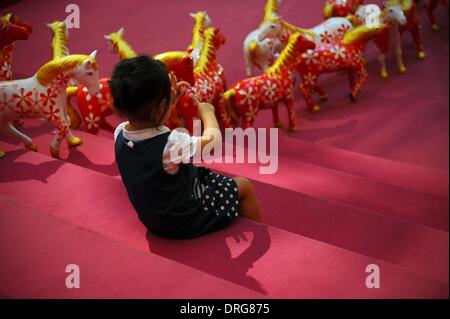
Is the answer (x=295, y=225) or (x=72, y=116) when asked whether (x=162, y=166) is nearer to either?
(x=295, y=225)

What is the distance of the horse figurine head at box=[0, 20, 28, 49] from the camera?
7.85 ft

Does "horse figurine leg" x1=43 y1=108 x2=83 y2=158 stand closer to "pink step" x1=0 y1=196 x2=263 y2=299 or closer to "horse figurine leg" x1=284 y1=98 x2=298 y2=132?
"pink step" x1=0 y1=196 x2=263 y2=299

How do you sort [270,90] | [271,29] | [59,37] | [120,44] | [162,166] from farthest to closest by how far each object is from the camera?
[271,29] → [270,90] → [120,44] → [59,37] → [162,166]

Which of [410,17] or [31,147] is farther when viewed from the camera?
[410,17]

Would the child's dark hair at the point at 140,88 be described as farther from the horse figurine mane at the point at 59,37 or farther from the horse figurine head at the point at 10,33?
the horse figurine mane at the point at 59,37

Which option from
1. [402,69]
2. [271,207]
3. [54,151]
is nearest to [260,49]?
[402,69]

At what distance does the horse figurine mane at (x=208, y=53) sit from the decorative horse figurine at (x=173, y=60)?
0.32 metres

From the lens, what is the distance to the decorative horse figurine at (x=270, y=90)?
9.46 ft

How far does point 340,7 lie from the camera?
344cm

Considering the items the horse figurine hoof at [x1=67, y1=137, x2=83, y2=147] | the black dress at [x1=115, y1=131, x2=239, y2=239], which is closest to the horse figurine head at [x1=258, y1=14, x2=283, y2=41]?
the horse figurine hoof at [x1=67, y1=137, x2=83, y2=147]

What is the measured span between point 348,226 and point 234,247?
40 centimetres

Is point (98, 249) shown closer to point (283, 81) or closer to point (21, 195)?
point (21, 195)

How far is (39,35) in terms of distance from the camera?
9.03ft
